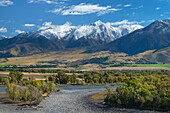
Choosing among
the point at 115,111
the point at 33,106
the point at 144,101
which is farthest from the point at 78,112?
the point at 144,101

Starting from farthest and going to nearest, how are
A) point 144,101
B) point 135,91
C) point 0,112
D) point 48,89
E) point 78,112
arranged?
point 48,89
point 135,91
point 144,101
point 78,112
point 0,112

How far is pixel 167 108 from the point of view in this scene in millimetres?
92438

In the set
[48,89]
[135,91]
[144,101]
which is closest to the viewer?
[144,101]

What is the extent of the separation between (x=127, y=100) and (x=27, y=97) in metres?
47.4

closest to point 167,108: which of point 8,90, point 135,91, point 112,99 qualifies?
point 135,91

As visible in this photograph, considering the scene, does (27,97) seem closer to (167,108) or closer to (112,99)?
(112,99)

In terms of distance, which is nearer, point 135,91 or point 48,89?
point 135,91

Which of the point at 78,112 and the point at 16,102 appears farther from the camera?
the point at 16,102

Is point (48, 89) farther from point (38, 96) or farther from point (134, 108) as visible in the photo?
point (134, 108)

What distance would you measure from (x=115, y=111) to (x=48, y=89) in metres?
68.8

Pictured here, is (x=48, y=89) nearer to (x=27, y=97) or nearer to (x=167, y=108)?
(x=27, y=97)

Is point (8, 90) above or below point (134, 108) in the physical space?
above

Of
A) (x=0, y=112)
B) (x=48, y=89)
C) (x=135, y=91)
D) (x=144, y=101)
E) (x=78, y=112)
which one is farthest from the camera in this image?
(x=48, y=89)

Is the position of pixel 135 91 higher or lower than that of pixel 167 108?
higher
